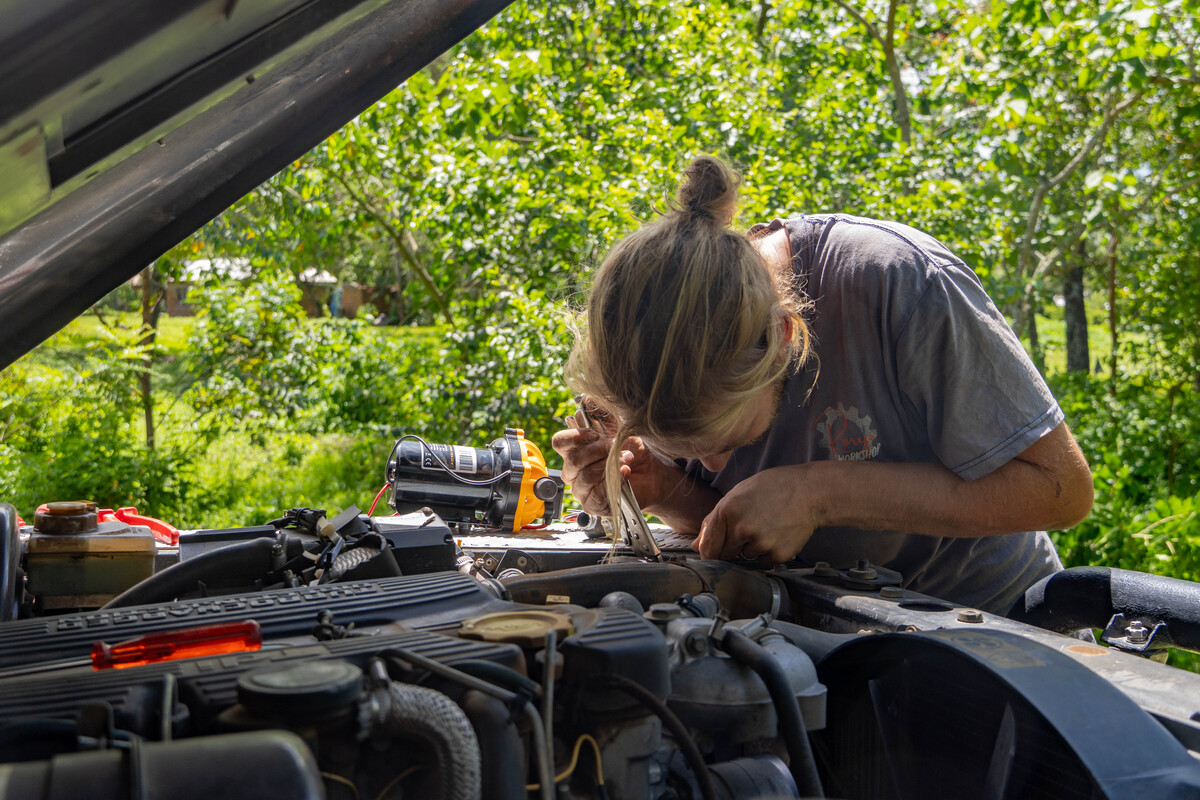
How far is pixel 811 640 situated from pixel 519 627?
498mm

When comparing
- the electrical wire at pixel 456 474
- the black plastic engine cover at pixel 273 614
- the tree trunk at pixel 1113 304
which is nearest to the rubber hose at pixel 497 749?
the black plastic engine cover at pixel 273 614

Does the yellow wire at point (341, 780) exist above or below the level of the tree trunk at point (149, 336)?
below

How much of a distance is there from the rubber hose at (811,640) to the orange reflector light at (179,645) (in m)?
Answer: 0.72

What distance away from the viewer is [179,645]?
40.9 inches

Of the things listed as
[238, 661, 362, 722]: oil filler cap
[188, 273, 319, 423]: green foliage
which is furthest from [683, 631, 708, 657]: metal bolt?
[188, 273, 319, 423]: green foliage

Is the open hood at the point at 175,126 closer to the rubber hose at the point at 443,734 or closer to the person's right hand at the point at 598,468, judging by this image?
the rubber hose at the point at 443,734

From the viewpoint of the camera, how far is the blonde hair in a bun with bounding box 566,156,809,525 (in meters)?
1.45

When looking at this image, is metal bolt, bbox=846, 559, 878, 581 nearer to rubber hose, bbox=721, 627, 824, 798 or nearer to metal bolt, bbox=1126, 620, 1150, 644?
metal bolt, bbox=1126, 620, 1150, 644

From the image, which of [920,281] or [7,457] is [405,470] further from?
[7,457]

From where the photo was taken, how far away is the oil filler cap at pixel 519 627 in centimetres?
102

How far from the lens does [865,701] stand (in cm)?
131

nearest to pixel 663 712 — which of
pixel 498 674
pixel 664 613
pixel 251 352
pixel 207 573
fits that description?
pixel 498 674

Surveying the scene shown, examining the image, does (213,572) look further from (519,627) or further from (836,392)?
(836,392)

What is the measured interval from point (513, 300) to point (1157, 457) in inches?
168
